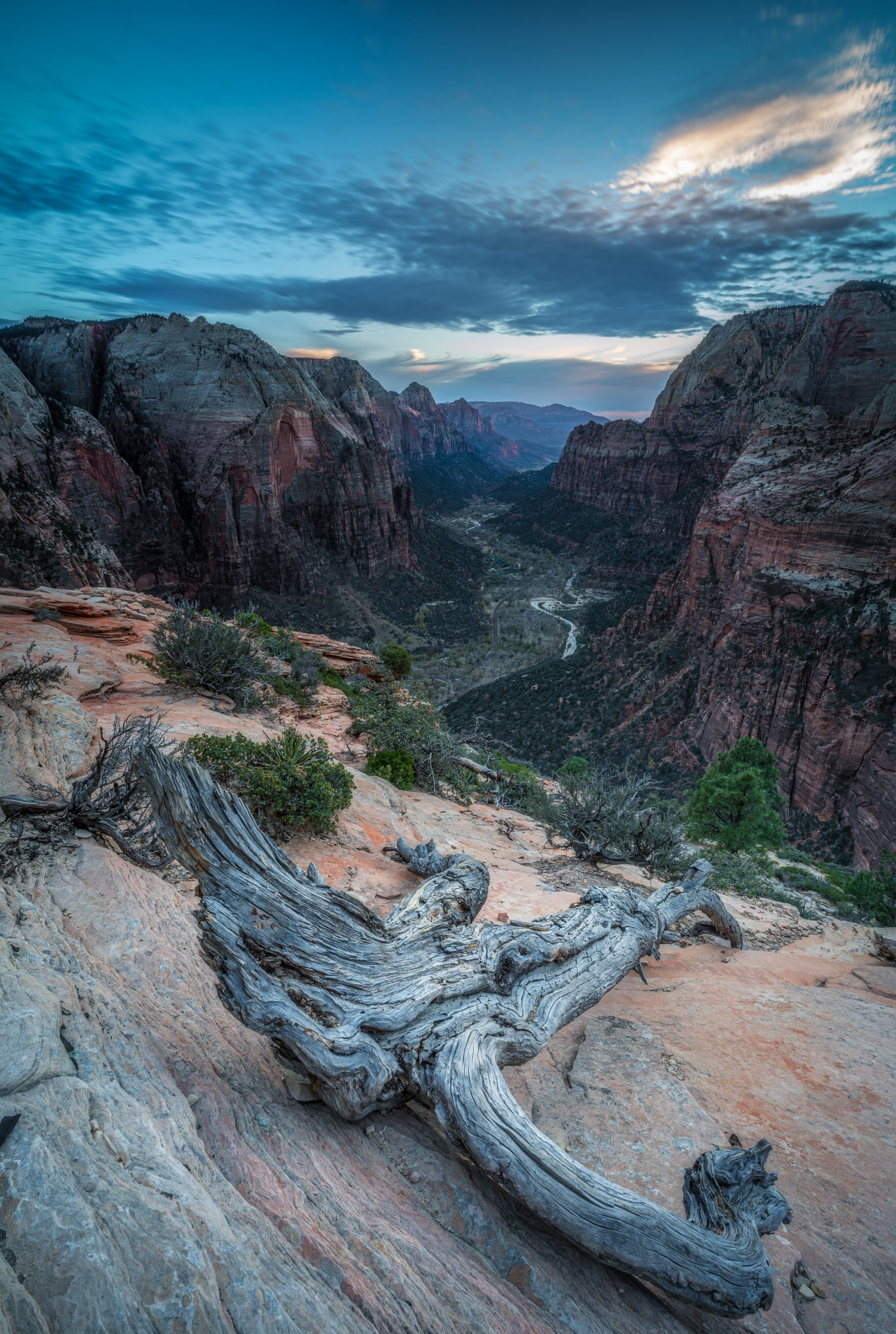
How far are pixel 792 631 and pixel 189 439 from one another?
2249 inches

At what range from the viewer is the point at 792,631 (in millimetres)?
35531

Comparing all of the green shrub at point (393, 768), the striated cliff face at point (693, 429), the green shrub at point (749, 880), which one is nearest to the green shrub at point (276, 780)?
the green shrub at point (393, 768)

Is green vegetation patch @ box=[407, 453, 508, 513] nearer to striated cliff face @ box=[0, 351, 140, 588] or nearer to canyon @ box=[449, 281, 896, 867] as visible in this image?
striated cliff face @ box=[0, 351, 140, 588]

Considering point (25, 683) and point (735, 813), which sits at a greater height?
point (25, 683)

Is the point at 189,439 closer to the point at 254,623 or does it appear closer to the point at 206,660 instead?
the point at 254,623

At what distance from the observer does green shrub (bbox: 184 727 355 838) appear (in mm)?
8203

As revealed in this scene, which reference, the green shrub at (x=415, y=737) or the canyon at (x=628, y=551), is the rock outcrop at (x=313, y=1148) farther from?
the canyon at (x=628, y=551)

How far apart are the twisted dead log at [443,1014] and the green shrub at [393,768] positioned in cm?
802

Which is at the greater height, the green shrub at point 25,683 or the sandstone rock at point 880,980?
the green shrub at point 25,683

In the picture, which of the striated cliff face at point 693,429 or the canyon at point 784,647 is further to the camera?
the striated cliff face at point 693,429

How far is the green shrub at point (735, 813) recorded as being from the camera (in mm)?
18297

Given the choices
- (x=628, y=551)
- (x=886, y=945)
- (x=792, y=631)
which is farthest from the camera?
(x=628, y=551)

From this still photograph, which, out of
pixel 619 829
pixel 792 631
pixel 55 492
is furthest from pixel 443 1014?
pixel 55 492

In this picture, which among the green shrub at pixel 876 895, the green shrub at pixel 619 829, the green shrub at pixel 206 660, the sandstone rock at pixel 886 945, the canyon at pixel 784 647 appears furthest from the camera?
the canyon at pixel 784 647
